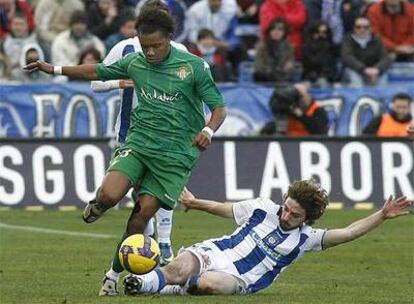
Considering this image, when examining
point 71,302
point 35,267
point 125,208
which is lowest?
point 125,208

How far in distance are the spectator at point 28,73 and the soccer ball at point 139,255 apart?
1267 centimetres

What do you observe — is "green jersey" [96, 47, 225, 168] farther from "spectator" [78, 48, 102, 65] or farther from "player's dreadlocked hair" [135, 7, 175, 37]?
"spectator" [78, 48, 102, 65]

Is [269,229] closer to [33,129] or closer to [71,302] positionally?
[71,302]

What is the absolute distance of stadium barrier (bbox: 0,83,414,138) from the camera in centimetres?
2309

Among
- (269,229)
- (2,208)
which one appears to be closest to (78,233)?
(2,208)

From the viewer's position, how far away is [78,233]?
19.3 m

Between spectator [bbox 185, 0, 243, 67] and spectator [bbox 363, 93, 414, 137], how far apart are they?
398cm

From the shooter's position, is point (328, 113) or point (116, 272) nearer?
point (116, 272)

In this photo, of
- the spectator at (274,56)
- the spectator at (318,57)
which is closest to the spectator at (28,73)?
the spectator at (274,56)

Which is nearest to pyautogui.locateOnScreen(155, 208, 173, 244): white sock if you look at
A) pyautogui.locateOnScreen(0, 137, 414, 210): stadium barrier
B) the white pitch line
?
the white pitch line

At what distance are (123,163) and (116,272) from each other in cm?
90

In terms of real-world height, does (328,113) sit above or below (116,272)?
below

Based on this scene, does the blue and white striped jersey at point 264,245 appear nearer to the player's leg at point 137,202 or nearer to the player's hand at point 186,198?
the player's hand at point 186,198

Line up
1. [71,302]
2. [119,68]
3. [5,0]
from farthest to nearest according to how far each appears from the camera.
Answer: [5,0] < [119,68] < [71,302]
